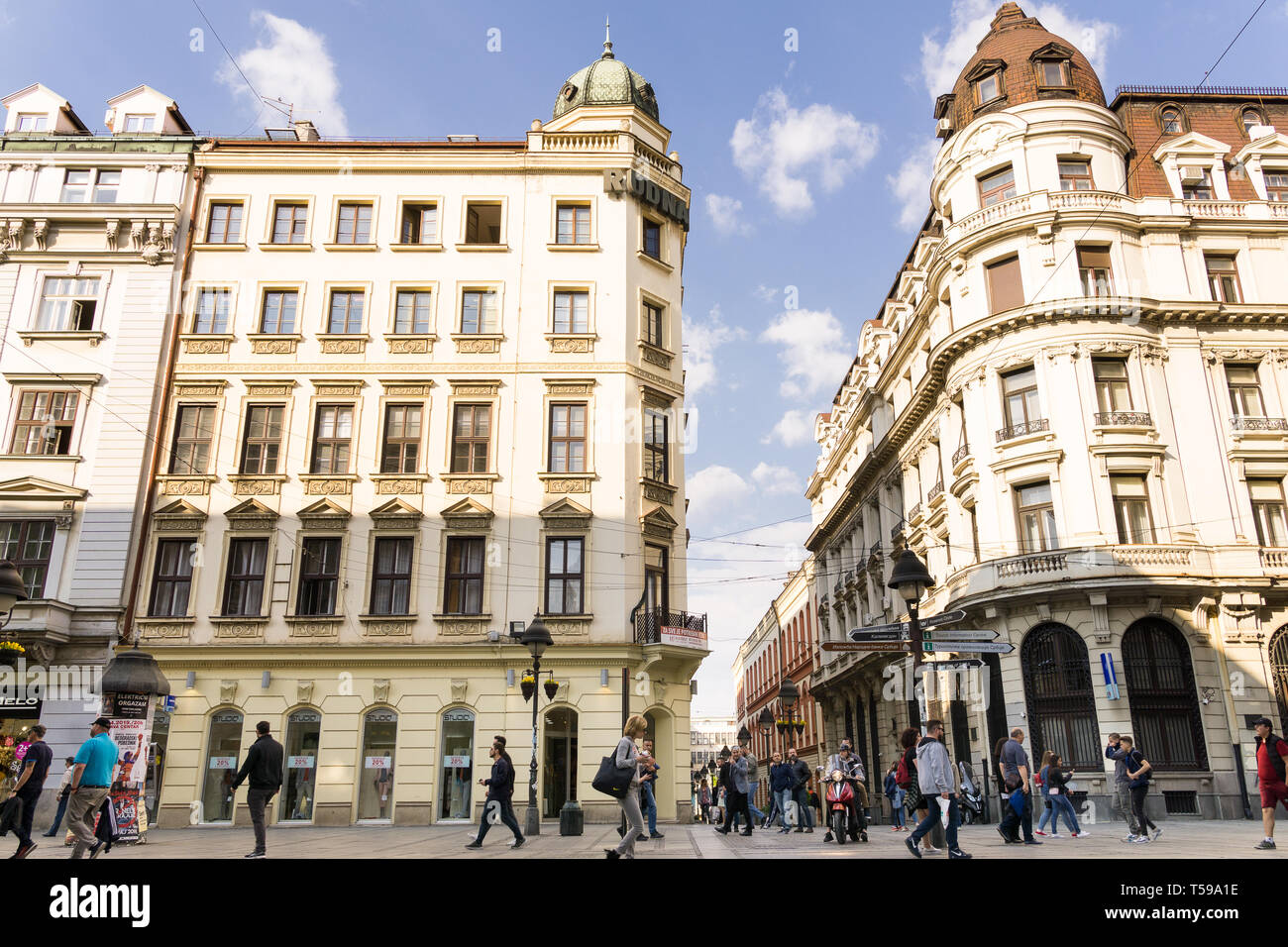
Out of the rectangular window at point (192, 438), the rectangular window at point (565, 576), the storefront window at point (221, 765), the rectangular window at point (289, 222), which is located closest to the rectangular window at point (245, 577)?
the rectangular window at point (192, 438)

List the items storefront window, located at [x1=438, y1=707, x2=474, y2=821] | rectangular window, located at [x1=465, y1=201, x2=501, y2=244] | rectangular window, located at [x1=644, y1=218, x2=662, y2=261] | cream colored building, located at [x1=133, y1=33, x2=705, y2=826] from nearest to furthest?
storefront window, located at [x1=438, y1=707, x2=474, y2=821], cream colored building, located at [x1=133, y1=33, x2=705, y2=826], rectangular window, located at [x1=465, y1=201, x2=501, y2=244], rectangular window, located at [x1=644, y1=218, x2=662, y2=261]

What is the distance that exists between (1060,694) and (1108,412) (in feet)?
29.6

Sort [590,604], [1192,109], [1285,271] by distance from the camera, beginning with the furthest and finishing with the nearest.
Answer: [1192,109]
[1285,271]
[590,604]

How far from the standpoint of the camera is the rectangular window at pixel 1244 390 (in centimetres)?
2950

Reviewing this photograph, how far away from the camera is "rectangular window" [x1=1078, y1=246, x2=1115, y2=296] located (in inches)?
1163

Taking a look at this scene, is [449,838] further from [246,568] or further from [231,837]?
[246,568]

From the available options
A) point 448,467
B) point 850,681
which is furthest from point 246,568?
point 850,681

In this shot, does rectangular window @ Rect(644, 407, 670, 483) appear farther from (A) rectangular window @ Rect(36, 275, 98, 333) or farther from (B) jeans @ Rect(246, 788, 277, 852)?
(A) rectangular window @ Rect(36, 275, 98, 333)

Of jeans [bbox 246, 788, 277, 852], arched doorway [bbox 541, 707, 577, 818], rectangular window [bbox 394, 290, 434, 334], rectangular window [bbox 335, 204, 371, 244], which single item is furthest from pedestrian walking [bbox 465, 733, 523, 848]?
rectangular window [bbox 335, 204, 371, 244]

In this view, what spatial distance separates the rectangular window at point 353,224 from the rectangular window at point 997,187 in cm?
2145

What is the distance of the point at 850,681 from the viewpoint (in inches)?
1823

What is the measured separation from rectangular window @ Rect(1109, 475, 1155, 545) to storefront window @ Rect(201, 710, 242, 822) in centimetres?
2686

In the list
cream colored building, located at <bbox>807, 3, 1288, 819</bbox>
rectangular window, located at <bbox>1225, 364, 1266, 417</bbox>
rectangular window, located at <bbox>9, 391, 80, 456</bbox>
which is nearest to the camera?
cream colored building, located at <bbox>807, 3, 1288, 819</bbox>

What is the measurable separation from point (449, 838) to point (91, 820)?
7691mm
